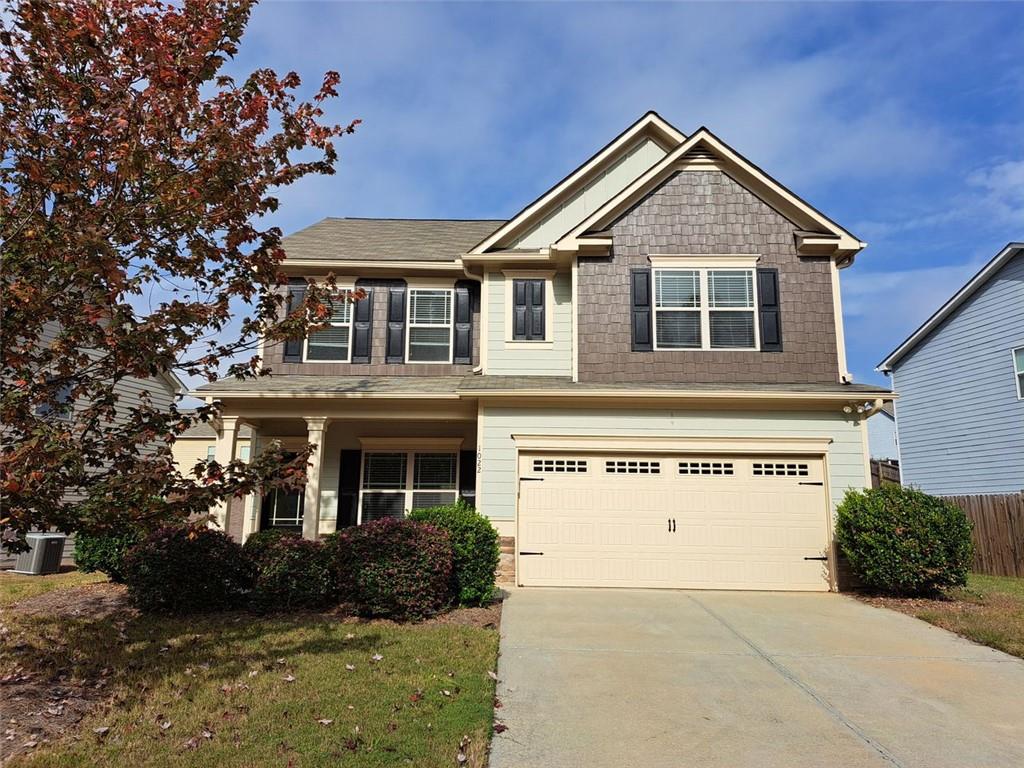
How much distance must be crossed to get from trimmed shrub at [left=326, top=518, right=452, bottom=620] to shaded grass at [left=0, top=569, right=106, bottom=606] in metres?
4.95

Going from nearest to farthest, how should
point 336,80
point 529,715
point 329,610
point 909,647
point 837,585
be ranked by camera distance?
point 529,715 → point 336,80 → point 909,647 → point 329,610 → point 837,585

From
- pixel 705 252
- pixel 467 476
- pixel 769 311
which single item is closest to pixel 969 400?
pixel 769 311

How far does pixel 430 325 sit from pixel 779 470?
23.0 ft

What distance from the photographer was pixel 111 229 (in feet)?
17.8

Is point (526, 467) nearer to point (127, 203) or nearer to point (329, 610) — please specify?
point (329, 610)

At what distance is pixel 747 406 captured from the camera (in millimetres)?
11352

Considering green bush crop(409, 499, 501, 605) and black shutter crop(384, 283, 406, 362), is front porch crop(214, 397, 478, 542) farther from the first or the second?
green bush crop(409, 499, 501, 605)

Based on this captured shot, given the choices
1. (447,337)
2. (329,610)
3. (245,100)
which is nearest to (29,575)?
(329,610)

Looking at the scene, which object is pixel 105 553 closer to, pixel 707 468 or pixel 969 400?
pixel 707 468

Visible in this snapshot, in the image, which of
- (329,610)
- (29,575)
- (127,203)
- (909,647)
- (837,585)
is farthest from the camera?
(29,575)

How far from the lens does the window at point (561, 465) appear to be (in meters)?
11.3

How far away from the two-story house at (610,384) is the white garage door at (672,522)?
0.03 meters

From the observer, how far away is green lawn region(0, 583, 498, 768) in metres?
4.50

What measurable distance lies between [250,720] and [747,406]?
29.2 ft
